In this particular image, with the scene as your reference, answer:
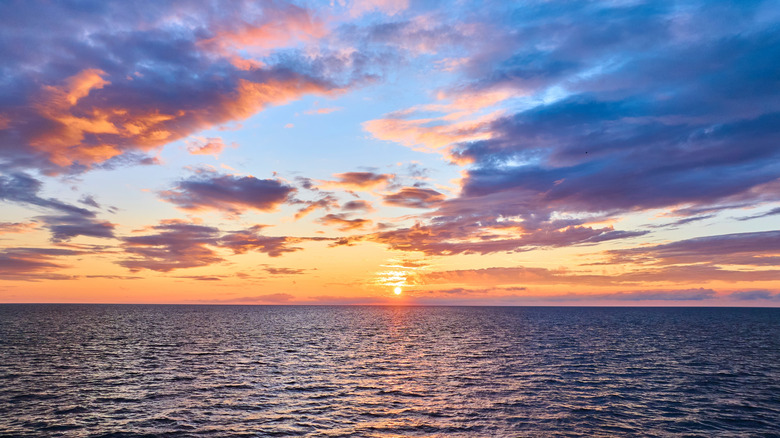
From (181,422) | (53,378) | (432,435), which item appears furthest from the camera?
(53,378)

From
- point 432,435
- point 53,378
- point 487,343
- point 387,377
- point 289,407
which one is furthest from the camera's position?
point 487,343

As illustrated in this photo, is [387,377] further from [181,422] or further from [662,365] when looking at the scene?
[662,365]

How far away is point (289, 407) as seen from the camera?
4253 cm

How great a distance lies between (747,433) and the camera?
118 ft

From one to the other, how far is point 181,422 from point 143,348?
55468mm

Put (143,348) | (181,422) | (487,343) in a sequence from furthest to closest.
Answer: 1. (487,343)
2. (143,348)
3. (181,422)

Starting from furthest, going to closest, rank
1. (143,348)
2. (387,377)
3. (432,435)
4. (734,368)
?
(143,348) → (734,368) → (387,377) → (432,435)

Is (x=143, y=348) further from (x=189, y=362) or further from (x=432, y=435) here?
(x=432, y=435)

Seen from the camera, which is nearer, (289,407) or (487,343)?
(289,407)

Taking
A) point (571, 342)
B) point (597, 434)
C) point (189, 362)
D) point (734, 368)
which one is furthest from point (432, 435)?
point (571, 342)

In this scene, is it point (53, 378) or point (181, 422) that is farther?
point (53, 378)

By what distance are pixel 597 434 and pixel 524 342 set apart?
68242 millimetres

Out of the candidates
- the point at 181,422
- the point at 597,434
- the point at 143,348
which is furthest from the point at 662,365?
the point at 143,348

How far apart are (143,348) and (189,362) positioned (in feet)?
74.7
